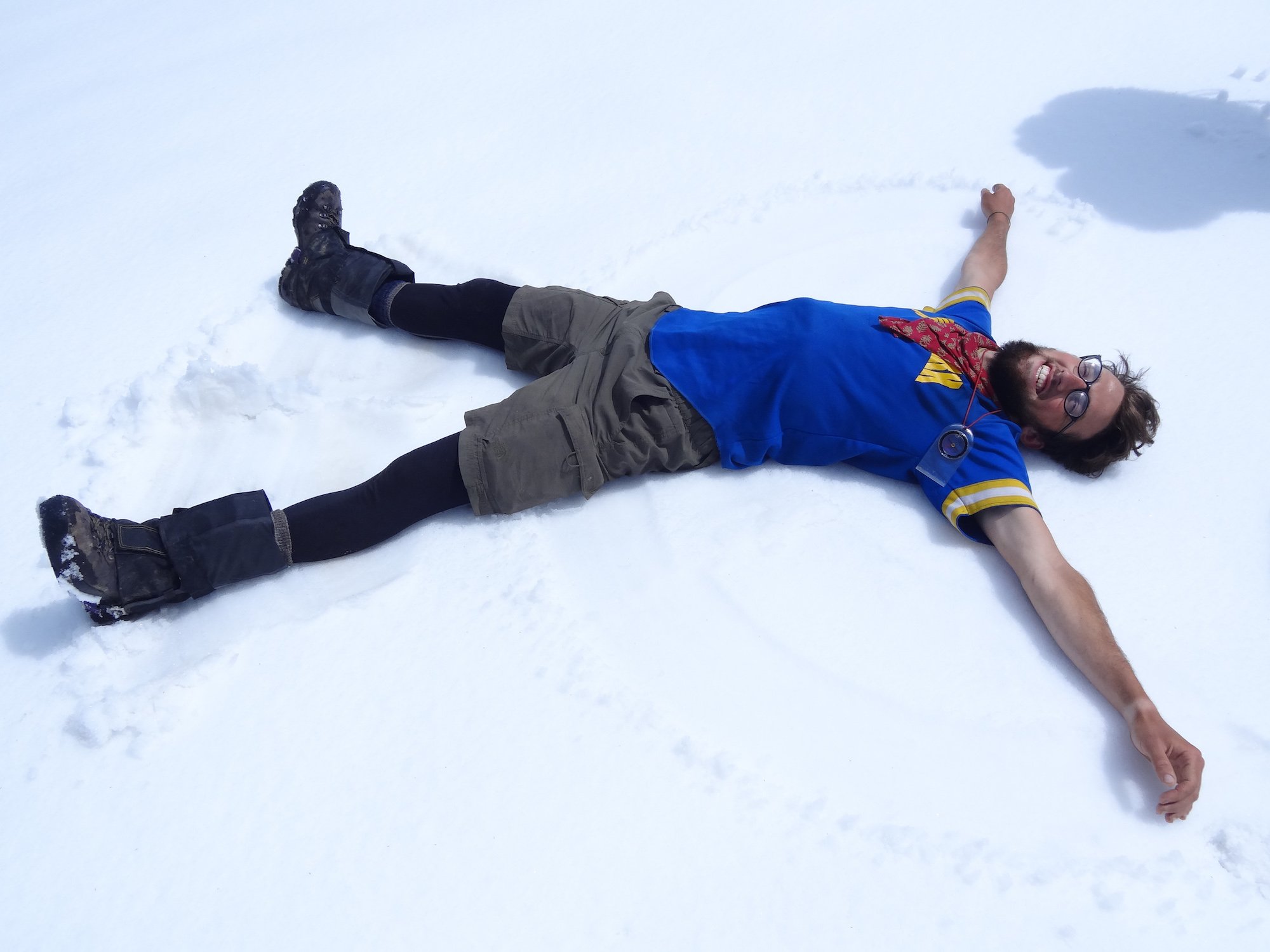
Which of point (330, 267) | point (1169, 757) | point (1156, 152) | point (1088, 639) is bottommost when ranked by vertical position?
point (1169, 757)

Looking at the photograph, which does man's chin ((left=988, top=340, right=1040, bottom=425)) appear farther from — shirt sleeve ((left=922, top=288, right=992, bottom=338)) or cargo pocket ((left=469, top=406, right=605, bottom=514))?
cargo pocket ((left=469, top=406, right=605, bottom=514))

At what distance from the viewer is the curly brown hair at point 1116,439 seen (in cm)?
199

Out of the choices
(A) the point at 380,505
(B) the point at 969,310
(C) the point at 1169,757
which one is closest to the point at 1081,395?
(B) the point at 969,310

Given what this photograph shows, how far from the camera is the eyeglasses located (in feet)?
6.25

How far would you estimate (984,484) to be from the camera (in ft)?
6.00

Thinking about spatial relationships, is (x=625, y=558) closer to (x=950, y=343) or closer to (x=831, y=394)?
(x=831, y=394)

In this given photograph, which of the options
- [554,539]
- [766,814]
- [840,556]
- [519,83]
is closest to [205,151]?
[519,83]

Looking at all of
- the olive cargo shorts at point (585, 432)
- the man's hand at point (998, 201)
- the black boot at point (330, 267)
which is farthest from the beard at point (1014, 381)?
the black boot at point (330, 267)

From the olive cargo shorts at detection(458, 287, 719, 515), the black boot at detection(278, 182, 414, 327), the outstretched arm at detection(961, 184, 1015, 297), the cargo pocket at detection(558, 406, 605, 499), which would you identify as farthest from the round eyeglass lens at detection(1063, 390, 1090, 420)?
the black boot at detection(278, 182, 414, 327)

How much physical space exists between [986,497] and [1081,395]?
34 cm

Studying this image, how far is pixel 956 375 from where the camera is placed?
1937mm

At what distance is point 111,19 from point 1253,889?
459 centimetres

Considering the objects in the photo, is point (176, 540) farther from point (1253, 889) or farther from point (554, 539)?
point (1253, 889)

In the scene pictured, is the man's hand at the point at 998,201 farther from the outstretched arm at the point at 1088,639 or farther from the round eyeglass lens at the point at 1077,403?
the outstretched arm at the point at 1088,639
